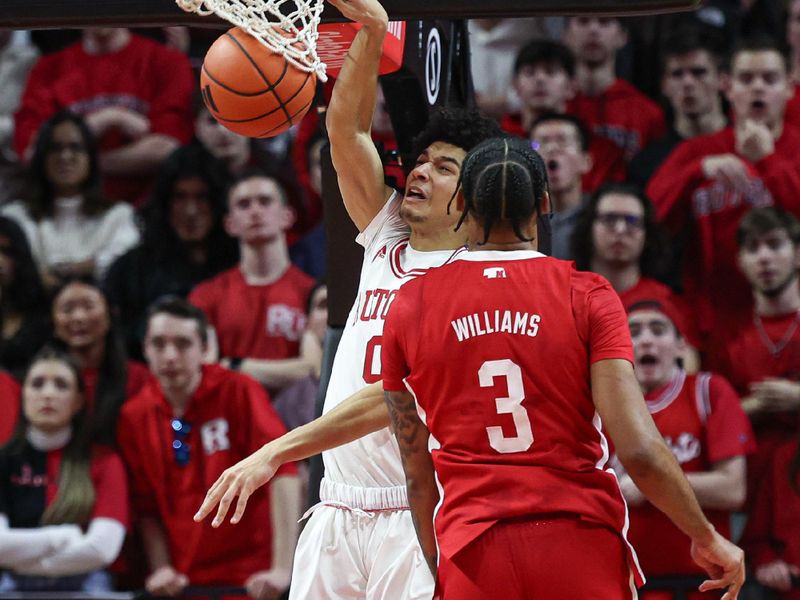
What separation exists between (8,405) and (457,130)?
11.5 ft

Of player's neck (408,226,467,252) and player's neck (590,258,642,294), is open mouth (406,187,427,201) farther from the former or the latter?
player's neck (590,258,642,294)

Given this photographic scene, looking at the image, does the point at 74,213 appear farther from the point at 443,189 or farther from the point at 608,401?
the point at 608,401

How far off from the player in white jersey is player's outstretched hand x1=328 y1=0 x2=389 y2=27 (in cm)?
5

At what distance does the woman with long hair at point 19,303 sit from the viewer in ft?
24.5

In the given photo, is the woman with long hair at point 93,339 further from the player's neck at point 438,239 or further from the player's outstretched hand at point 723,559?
the player's outstretched hand at point 723,559

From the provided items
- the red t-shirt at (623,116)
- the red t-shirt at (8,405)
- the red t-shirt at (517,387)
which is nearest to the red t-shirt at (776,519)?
the red t-shirt at (623,116)

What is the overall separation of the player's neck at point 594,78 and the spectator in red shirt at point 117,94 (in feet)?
8.26

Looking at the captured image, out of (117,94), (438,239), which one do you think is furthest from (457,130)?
(117,94)

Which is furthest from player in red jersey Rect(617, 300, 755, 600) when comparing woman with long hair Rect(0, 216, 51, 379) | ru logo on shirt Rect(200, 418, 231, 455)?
A: woman with long hair Rect(0, 216, 51, 379)

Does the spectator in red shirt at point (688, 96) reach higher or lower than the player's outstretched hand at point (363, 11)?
higher

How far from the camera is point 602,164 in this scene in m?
7.91

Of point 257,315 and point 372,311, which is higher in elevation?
point 257,315

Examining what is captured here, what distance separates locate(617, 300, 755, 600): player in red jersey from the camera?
6109mm

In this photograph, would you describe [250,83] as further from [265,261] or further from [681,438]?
[265,261]
